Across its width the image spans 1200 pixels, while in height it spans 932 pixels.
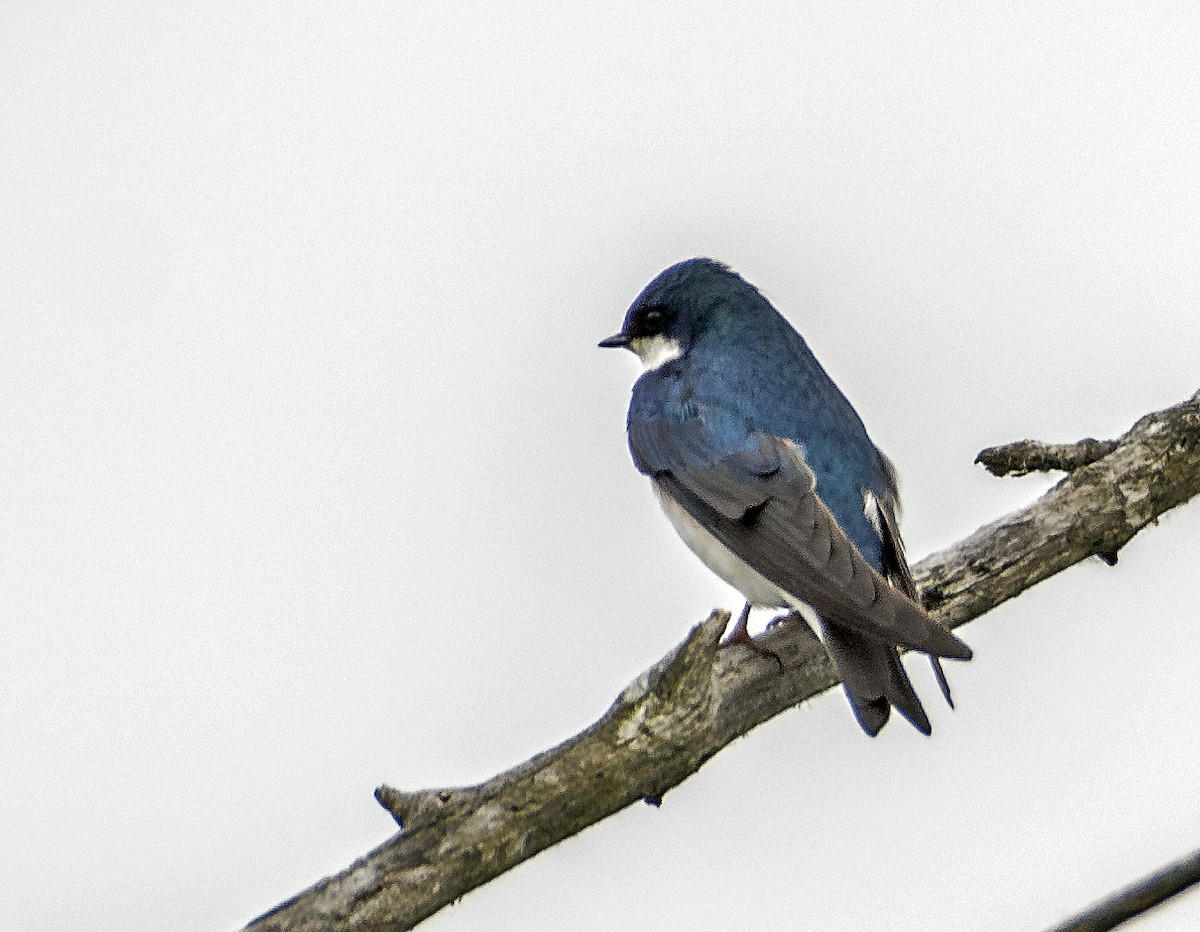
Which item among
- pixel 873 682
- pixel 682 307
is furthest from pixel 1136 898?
pixel 682 307

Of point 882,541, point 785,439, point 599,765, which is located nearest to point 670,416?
point 785,439

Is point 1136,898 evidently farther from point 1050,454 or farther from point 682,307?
point 682,307

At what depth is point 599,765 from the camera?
2.80 m

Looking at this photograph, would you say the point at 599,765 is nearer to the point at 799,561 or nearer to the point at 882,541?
the point at 799,561

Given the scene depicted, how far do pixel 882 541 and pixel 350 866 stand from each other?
5.69 ft

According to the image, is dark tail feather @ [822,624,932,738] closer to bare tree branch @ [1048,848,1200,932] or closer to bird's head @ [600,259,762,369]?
bird's head @ [600,259,762,369]

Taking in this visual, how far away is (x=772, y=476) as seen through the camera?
12.4 feet

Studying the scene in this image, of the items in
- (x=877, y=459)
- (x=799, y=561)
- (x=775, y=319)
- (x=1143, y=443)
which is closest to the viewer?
(x=799, y=561)

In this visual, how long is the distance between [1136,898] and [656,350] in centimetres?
368

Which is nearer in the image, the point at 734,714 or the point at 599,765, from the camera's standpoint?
the point at 599,765

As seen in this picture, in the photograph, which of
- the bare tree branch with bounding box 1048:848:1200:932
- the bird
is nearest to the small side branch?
the bird

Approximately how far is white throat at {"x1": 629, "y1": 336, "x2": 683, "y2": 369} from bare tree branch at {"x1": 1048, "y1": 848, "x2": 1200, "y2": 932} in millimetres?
3469

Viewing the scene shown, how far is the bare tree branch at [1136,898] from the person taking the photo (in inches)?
40.9

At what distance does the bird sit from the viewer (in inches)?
126
